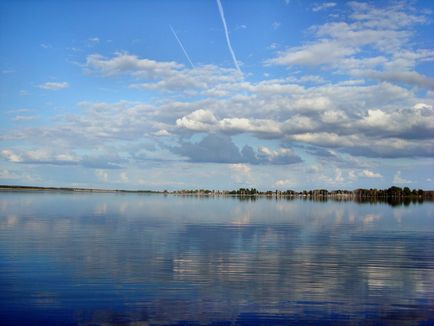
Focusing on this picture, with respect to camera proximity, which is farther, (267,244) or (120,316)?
(267,244)

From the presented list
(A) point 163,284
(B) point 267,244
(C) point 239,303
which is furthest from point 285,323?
(B) point 267,244

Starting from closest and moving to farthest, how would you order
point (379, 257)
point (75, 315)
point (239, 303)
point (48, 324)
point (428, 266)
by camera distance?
point (48, 324) < point (75, 315) < point (239, 303) < point (428, 266) < point (379, 257)

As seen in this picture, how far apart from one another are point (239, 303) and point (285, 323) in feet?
11.1

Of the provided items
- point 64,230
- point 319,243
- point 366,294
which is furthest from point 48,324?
point 64,230

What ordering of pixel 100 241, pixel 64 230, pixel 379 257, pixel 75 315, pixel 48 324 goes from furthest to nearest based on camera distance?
pixel 64 230
pixel 100 241
pixel 379 257
pixel 75 315
pixel 48 324

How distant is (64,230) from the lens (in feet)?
178

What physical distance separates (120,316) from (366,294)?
13179mm

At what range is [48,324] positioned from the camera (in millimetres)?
18812

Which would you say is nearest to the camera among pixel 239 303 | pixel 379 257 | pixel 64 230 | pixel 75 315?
pixel 75 315

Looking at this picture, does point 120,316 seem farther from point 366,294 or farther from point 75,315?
point 366,294

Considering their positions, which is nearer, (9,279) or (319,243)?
(9,279)

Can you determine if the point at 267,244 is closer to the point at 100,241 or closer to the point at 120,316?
the point at 100,241

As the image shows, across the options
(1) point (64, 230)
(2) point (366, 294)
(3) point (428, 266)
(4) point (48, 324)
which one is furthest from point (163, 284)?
(1) point (64, 230)

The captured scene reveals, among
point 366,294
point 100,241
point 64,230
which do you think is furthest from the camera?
point 64,230
